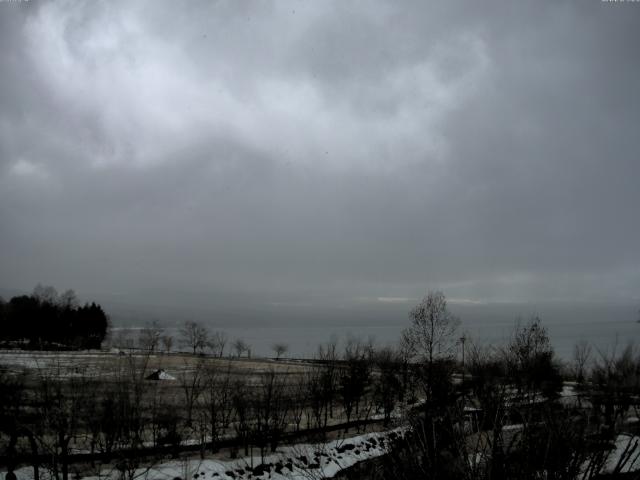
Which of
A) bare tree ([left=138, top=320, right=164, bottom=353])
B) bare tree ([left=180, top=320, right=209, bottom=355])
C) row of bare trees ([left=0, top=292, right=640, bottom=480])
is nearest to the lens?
row of bare trees ([left=0, top=292, right=640, bottom=480])

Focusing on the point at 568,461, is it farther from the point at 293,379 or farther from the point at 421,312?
the point at 293,379

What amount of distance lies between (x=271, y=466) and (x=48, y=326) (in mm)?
100188

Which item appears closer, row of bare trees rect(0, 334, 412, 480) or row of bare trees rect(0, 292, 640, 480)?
row of bare trees rect(0, 292, 640, 480)

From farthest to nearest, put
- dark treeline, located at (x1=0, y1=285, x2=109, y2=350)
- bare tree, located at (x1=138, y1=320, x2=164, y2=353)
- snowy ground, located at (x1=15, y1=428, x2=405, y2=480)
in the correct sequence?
bare tree, located at (x1=138, y1=320, x2=164, y2=353) < dark treeline, located at (x1=0, y1=285, x2=109, y2=350) < snowy ground, located at (x1=15, y1=428, x2=405, y2=480)

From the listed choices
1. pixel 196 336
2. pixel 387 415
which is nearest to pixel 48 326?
pixel 196 336

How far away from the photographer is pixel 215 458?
27.2 meters

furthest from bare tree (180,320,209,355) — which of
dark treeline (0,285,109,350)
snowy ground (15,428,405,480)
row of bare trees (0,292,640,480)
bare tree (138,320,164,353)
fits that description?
snowy ground (15,428,405,480)

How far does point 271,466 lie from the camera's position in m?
27.1

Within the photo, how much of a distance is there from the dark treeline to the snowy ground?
8273cm

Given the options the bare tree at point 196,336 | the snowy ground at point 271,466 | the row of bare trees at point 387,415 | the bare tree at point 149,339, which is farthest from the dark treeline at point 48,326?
the snowy ground at point 271,466

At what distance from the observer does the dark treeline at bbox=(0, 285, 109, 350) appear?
101m

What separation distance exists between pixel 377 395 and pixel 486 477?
41485mm

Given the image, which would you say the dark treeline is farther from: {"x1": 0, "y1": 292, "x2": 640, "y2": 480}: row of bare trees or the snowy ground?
the snowy ground

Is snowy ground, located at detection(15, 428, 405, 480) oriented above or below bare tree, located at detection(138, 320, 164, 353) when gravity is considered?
above
